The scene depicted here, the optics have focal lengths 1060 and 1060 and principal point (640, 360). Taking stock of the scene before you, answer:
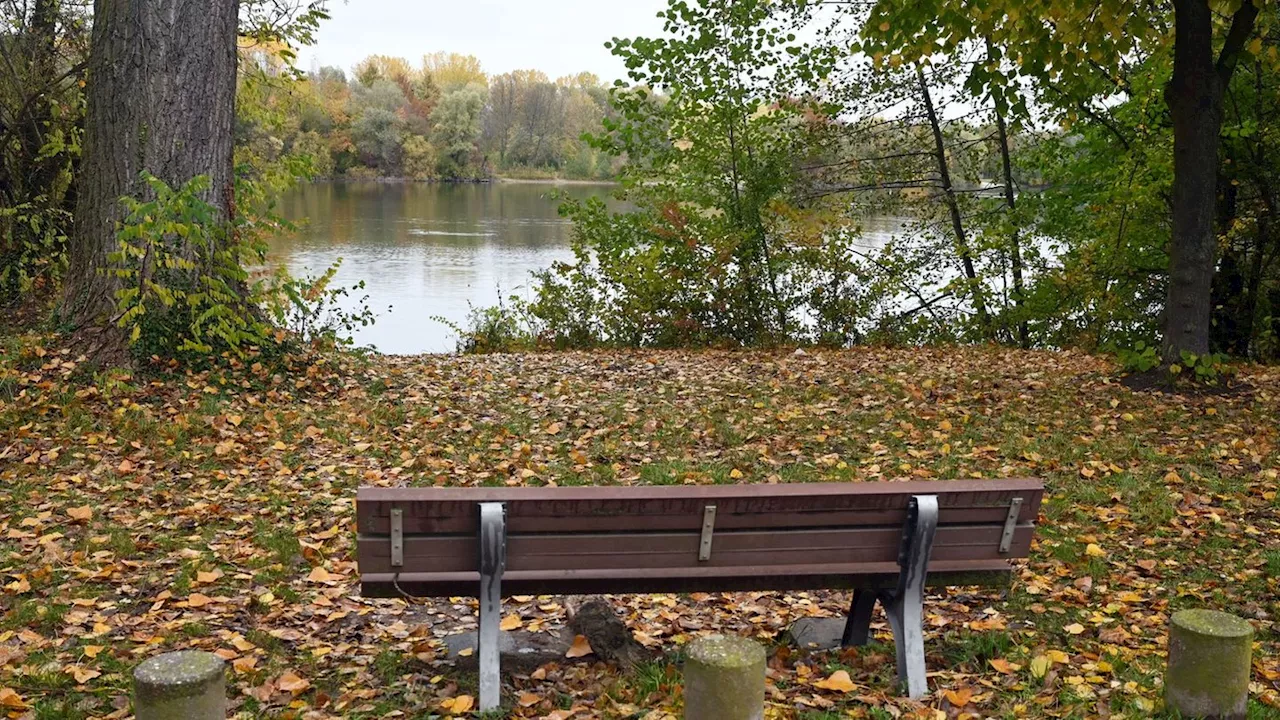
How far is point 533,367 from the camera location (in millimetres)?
10500

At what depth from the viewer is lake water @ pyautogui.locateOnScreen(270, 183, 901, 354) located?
756 inches

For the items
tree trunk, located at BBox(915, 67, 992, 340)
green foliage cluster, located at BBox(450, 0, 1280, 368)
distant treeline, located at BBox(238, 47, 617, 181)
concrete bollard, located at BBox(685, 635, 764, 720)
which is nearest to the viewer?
concrete bollard, located at BBox(685, 635, 764, 720)

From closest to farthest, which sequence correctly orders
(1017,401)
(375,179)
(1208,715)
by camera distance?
(1208,715)
(1017,401)
(375,179)

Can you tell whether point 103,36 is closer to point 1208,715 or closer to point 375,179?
point 1208,715

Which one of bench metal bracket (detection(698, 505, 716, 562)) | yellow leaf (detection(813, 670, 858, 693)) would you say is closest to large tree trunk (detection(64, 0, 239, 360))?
bench metal bracket (detection(698, 505, 716, 562))

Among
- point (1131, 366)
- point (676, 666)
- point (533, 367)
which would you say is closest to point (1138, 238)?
point (1131, 366)

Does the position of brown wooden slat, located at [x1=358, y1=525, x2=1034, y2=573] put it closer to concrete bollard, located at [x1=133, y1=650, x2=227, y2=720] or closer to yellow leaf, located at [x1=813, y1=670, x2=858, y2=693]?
yellow leaf, located at [x1=813, y1=670, x2=858, y2=693]

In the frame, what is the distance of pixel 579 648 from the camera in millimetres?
4117

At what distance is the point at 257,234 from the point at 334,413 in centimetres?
210

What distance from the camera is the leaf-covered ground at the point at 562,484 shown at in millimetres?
3879

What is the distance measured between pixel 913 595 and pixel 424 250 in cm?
2563

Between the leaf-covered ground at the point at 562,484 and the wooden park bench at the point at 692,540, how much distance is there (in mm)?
396

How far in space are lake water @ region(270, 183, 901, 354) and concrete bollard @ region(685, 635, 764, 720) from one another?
7.78 metres

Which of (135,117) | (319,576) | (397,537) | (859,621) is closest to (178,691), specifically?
(397,537)
